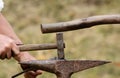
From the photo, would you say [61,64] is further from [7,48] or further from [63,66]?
[7,48]

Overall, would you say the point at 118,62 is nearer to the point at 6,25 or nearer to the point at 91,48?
the point at 91,48

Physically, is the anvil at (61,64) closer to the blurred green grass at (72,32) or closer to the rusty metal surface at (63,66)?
the rusty metal surface at (63,66)

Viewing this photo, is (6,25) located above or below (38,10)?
above

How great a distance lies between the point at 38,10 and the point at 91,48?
173 cm

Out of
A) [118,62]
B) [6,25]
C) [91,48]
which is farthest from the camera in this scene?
[91,48]

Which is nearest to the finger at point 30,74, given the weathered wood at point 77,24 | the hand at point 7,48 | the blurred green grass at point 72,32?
the hand at point 7,48

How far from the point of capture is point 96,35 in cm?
845

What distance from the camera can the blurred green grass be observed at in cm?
724

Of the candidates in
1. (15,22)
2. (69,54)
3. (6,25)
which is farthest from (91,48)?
(6,25)

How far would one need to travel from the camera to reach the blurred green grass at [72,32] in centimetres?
724

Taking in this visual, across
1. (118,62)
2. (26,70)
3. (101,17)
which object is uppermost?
(101,17)

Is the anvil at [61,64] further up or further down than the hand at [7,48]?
further down

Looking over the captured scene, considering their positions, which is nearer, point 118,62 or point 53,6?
point 118,62

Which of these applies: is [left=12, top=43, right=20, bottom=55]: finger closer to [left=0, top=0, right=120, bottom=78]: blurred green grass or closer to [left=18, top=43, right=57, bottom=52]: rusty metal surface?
[left=18, top=43, right=57, bottom=52]: rusty metal surface
